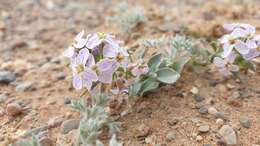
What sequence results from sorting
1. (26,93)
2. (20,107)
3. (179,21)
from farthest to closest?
1. (179,21)
2. (26,93)
3. (20,107)

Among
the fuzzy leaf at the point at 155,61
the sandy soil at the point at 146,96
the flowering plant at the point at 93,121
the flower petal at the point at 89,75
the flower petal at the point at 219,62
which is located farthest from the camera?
the flower petal at the point at 219,62

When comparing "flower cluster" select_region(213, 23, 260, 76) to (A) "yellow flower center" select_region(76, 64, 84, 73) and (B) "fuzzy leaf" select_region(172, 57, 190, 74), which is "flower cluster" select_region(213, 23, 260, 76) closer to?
(B) "fuzzy leaf" select_region(172, 57, 190, 74)

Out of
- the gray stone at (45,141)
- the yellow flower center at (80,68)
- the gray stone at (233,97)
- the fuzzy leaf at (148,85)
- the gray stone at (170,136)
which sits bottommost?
the gray stone at (170,136)

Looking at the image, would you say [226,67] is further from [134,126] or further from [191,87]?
[134,126]

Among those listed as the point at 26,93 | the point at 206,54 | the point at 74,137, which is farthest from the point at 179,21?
the point at 74,137

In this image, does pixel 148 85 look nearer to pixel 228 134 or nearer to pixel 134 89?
pixel 134 89

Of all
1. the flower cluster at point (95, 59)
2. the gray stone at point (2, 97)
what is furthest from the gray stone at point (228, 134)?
the gray stone at point (2, 97)

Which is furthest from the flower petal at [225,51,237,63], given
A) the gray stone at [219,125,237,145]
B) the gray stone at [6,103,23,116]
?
the gray stone at [6,103,23,116]

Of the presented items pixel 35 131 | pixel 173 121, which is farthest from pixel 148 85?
pixel 35 131

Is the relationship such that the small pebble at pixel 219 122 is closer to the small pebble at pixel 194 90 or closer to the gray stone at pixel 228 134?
the gray stone at pixel 228 134
